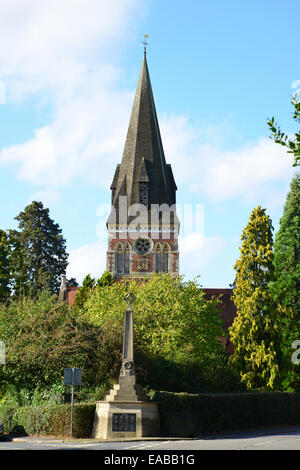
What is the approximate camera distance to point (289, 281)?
127 feet

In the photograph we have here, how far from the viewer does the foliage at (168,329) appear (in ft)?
84.7

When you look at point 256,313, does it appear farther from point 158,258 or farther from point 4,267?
point 158,258

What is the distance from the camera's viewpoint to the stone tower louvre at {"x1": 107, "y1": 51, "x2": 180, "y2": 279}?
212ft

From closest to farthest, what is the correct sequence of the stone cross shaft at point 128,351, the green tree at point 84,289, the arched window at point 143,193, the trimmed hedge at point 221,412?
the stone cross shaft at point 128,351 → the trimmed hedge at point 221,412 → the green tree at point 84,289 → the arched window at point 143,193

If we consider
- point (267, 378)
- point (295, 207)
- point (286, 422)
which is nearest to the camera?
point (286, 422)

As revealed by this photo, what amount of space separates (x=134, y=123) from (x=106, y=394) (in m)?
50.3

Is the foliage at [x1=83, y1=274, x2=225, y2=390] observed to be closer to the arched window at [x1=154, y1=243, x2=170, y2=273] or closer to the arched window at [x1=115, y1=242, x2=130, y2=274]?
the arched window at [x1=115, y1=242, x2=130, y2=274]

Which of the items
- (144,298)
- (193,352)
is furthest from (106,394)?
(144,298)

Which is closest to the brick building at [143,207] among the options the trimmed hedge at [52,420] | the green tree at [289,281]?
the green tree at [289,281]

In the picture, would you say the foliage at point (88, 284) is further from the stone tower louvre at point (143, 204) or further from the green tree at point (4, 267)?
the stone tower louvre at point (143, 204)

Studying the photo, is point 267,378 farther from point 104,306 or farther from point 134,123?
point 134,123

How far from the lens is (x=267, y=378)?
116 ft

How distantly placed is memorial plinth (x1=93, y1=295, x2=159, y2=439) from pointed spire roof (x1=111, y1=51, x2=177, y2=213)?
1812 inches
